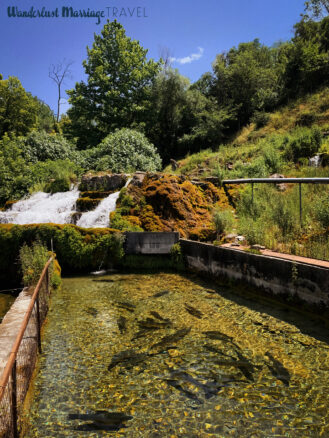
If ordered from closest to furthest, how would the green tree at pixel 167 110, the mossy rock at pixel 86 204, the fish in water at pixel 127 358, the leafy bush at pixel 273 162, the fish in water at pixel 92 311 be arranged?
the fish in water at pixel 127 358, the fish in water at pixel 92 311, the mossy rock at pixel 86 204, the leafy bush at pixel 273 162, the green tree at pixel 167 110

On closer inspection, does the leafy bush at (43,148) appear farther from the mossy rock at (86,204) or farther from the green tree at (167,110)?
the green tree at (167,110)

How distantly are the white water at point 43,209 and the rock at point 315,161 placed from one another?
12.3 m

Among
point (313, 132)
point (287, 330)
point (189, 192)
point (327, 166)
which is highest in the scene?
point (313, 132)

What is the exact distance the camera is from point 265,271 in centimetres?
788

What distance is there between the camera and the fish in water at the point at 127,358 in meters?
4.95

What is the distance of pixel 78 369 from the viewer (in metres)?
4.84

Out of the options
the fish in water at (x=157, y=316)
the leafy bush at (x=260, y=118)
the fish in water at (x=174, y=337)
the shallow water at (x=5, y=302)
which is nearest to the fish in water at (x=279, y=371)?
the fish in water at (x=174, y=337)

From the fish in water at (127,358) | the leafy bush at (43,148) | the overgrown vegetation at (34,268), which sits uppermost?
the leafy bush at (43,148)

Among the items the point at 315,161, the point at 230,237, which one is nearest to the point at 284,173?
the point at 315,161

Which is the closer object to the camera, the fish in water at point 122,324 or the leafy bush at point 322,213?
the fish in water at point 122,324

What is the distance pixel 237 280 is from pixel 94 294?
4.15m

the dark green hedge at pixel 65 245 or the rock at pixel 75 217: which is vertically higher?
the rock at pixel 75 217

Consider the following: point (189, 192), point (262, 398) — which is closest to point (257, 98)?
point (189, 192)

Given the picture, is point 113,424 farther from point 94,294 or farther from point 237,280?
point 237,280
